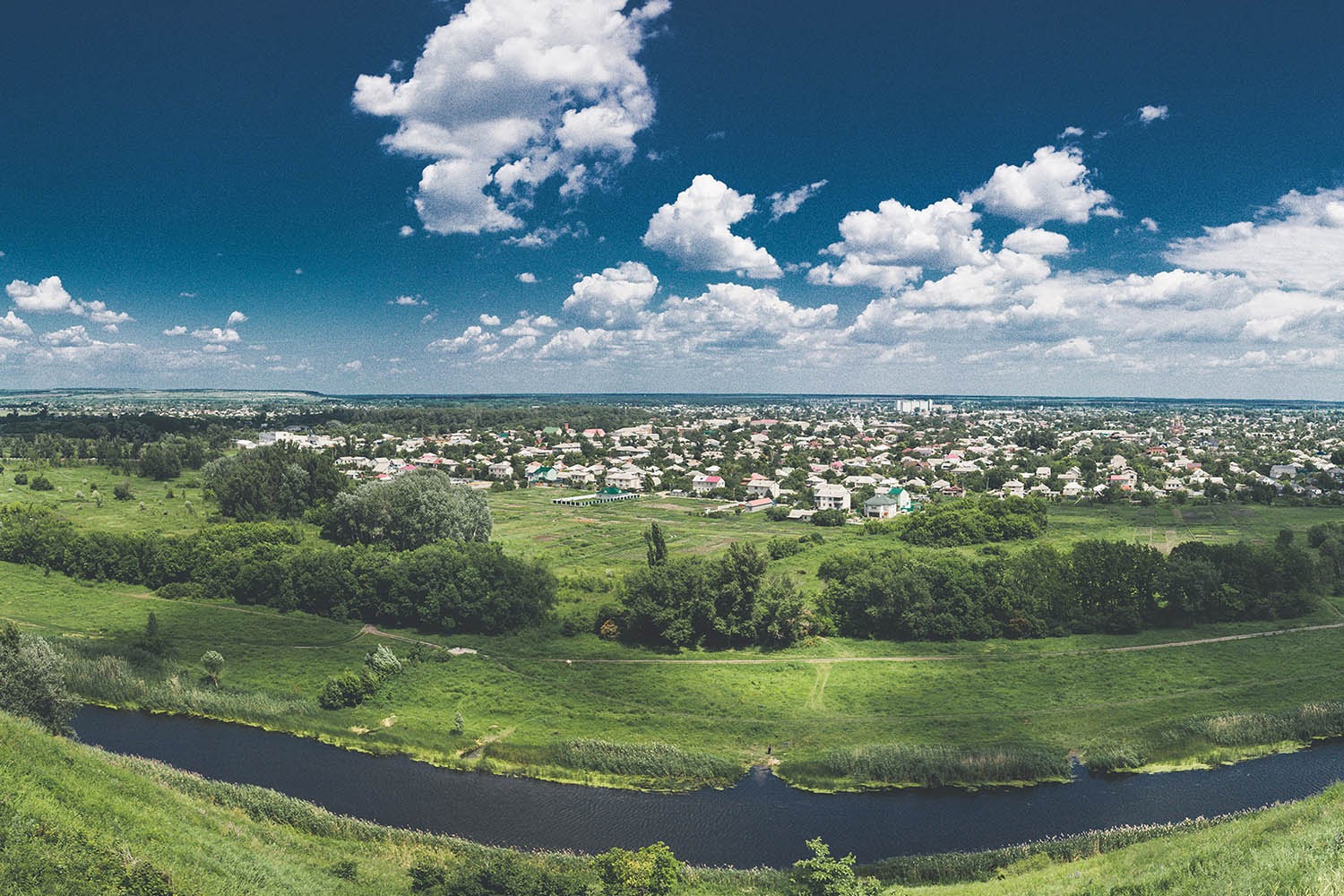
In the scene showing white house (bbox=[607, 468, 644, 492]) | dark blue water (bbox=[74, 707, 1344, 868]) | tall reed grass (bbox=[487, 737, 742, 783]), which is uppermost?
white house (bbox=[607, 468, 644, 492])

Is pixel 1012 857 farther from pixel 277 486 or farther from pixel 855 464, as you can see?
pixel 855 464

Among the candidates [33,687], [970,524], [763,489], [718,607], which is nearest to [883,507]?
[970,524]

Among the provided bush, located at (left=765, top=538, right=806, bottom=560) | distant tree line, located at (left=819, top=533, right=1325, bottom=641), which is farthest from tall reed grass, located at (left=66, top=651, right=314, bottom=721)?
bush, located at (left=765, top=538, right=806, bottom=560)

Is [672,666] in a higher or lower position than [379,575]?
lower

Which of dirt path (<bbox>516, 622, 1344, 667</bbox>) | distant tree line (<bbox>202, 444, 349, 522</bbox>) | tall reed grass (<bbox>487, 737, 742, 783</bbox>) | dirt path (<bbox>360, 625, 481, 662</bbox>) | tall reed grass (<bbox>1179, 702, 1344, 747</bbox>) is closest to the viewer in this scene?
tall reed grass (<bbox>487, 737, 742, 783</bbox>)

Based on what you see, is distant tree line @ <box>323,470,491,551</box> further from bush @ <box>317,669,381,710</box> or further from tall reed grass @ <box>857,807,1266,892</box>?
tall reed grass @ <box>857,807,1266,892</box>

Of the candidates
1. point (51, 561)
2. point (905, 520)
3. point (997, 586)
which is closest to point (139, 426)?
point (51, 561)

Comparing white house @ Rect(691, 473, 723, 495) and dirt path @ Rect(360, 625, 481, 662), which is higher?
white house @ Rect(691, 473, 723, 495)

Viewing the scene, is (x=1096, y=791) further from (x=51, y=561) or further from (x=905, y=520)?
(x=51, y=561)
